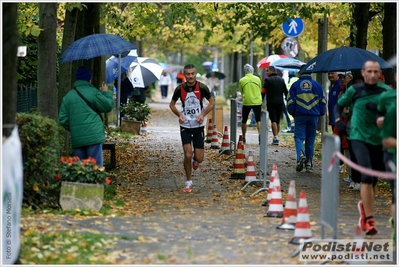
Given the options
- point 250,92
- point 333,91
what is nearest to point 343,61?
point 333,91

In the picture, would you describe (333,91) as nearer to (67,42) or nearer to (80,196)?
(67,42)

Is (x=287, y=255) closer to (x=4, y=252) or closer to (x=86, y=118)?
(x=4, y=252)

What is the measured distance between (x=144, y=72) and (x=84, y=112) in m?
17.9

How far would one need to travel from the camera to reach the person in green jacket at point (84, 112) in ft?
40.8

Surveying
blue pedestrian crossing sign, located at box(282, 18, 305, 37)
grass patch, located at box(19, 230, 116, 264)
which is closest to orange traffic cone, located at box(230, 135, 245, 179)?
grass patch, located at box(19, 230, 116, 264)

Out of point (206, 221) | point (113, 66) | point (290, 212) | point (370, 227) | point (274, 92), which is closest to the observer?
point (370, 227)

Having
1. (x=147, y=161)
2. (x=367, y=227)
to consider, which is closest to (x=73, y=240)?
(x=367, y=227)

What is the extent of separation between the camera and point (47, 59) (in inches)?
493

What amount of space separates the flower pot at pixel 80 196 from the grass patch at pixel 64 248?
1.80 metres

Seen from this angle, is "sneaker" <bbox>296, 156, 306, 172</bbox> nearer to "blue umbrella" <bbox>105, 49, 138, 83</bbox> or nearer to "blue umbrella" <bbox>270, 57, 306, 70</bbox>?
"blue umbrella" <bbox>270, 57, 306, 70</bbox>

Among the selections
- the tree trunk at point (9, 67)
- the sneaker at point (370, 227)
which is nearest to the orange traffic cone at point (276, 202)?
the sneaker at point (370, 227)

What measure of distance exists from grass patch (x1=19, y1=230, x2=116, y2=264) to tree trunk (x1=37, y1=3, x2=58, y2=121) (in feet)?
11.5

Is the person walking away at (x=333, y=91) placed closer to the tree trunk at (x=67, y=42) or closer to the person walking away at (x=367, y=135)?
the tree trunk at (x=67, y=42)

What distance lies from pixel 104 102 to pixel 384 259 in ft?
16.7
